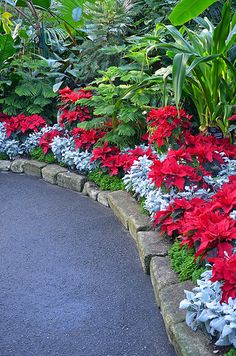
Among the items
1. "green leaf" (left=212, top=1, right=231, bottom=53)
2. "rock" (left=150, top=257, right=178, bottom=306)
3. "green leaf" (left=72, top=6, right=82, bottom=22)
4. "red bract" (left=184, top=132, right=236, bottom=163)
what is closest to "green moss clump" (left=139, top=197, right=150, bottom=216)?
"red bract" (left=184, top=132, right=236, bottom=163)

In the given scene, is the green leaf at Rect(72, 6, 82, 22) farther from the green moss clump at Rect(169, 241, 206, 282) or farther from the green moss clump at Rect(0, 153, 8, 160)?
the green moss clump at Rect(169, 241, 206, 282)

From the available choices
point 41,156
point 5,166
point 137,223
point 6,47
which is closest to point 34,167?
point 41,156

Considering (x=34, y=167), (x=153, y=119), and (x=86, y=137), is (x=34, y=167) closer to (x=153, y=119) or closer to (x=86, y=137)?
(x=86, y=137)

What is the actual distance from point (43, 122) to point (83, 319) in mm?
2882

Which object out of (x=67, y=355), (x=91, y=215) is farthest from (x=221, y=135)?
(x=67, y=355)

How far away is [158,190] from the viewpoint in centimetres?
267

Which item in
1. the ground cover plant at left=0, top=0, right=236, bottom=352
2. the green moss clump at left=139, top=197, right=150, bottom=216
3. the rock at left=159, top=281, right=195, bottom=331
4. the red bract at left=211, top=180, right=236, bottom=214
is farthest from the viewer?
the green moss clump at left=139, top=197, right=150, bottom=216

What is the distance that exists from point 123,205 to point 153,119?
655mm

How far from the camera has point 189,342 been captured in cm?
158

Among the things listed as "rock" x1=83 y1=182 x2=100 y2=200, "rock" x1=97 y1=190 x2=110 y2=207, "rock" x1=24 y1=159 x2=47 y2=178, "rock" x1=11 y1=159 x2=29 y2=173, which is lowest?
"rock" x1=11 y1=159 x2=29 y2=173

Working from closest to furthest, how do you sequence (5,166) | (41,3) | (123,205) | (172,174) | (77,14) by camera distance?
(172,174), (123,205), (5,166), (77,14), (41,3)

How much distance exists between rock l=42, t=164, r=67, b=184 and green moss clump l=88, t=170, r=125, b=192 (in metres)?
0.40

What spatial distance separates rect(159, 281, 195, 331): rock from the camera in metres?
1.75

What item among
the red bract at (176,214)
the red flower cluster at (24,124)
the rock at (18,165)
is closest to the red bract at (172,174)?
the red bract at (176,214)
